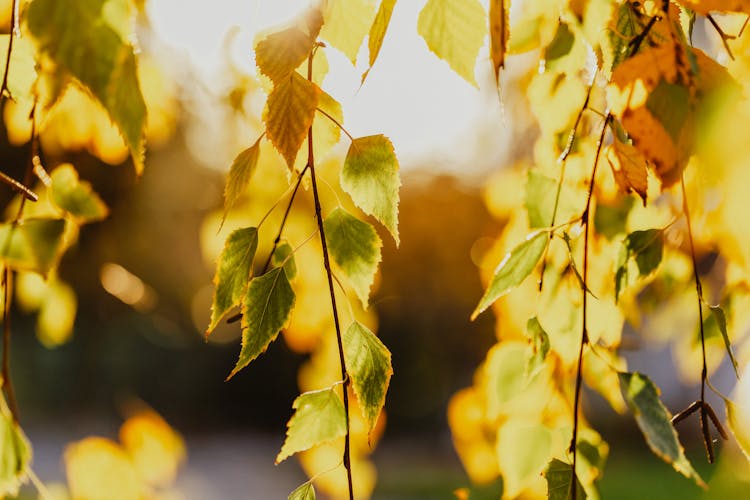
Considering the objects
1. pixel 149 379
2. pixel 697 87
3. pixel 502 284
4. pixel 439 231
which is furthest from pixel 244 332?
pixel 149 379

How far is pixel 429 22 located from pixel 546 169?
0.52 m

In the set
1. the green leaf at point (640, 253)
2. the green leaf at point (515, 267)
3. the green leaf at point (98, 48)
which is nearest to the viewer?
the green leaf at point (98, 48)

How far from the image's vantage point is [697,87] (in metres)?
0.42

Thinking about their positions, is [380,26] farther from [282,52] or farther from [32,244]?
[32,244]

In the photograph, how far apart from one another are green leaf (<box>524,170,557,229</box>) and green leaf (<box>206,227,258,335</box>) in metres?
0.35

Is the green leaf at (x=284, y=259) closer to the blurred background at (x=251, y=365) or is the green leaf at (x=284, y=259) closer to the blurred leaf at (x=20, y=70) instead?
the blurred leaf at (x=20, y=70)

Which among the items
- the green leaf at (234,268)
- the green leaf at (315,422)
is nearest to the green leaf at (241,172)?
the green leaf at (234,268)

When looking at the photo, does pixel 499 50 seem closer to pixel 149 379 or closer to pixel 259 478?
pixel 259 478

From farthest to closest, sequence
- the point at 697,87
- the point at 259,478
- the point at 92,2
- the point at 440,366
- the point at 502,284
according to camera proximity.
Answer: the point at 440,366
the point at 259,478
the point at 502,284
the point at 697,87
the point at 92,2

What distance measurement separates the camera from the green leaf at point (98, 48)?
29 cm

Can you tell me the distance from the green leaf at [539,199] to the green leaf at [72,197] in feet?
1.43

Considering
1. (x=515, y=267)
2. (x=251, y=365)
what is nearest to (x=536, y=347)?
(x=515, y=267)

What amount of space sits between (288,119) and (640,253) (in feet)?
1.19

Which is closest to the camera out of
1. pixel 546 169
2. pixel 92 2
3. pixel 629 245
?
pixel 92 2
